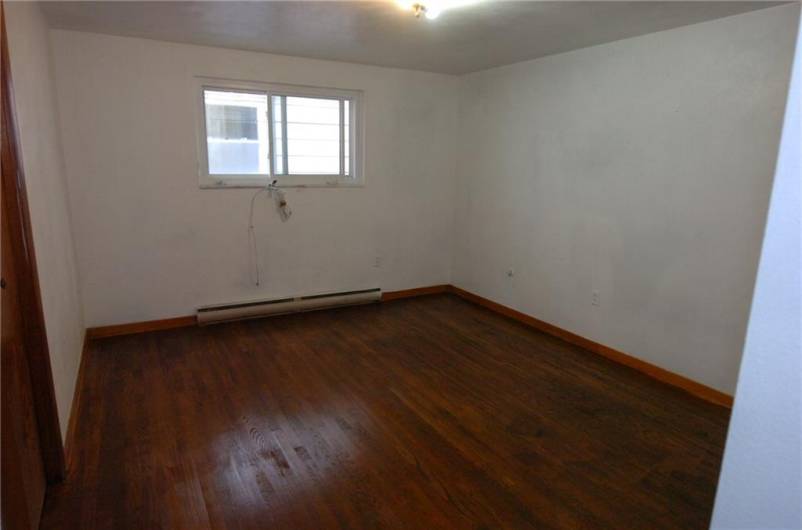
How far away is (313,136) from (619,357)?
3.27 m

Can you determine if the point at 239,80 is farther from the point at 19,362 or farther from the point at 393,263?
the point at 19,362

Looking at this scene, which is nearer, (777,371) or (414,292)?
(777,371)

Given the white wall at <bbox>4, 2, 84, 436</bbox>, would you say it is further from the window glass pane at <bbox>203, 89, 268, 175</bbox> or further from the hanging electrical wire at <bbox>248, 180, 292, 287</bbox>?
the hanging electrical wire at <bbox>248, 180, 292, 287</bbox>

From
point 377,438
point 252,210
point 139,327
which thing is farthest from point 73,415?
point 252,210

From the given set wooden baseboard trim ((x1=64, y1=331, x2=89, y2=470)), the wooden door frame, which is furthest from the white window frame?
the wooden door frame

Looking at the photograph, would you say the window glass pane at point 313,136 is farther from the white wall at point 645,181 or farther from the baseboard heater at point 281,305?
the white wall at point 645,181

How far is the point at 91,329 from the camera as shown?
3754 millimetres

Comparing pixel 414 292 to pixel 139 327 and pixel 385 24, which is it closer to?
pixel 139 327

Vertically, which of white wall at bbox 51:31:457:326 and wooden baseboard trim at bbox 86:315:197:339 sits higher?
white wall at bbox 51:31:457:326

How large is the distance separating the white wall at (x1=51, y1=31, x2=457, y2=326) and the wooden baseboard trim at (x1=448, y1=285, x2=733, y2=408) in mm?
1075

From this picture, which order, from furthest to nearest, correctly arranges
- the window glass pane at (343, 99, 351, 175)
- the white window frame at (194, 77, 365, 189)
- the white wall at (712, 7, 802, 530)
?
1. the window glass pane at (343, 99, 351, 175)
2. the white window frame at (194, 77, 365, 189)
3. the white wall at (712, 7, 802, 530)

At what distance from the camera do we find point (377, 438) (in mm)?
2506

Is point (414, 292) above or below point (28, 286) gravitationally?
below

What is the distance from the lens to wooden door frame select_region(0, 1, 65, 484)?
5.79 ft
